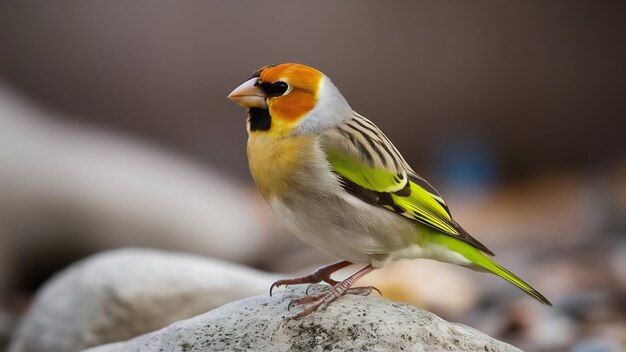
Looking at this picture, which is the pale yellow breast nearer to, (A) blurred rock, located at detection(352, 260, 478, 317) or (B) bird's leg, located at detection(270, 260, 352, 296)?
(B) bird's leg, located at detection(270, 260, 352, 296)

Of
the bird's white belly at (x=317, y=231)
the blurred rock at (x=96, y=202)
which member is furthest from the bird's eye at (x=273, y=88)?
the blurred rock at (x=96, y=202)

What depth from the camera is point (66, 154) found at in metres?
7.95

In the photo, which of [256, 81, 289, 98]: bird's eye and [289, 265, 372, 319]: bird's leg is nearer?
[289, 265, 372, 319]: bird's leg

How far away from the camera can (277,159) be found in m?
3.33

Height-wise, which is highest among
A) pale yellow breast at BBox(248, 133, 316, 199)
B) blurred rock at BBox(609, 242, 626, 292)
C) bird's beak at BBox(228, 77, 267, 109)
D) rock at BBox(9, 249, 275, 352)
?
blurred rock at BBox(609, 242, 626, 292)

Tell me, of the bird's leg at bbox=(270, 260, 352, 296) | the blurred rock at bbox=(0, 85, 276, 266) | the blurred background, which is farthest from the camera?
the blurred background

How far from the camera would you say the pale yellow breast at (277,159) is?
3.31 m

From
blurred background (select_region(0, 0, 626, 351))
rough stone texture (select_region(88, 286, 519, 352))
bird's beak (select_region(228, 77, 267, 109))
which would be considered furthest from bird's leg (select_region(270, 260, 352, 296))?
blurred background (select_region(0, 0, 626, 351))

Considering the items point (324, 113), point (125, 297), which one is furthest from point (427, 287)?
point (324, 113)

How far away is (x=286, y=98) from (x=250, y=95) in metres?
0.13

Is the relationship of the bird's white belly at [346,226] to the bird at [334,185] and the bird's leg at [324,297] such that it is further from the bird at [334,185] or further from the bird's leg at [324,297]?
the bird's leg at [324,297]

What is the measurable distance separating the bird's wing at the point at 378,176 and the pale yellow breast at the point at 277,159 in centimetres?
10

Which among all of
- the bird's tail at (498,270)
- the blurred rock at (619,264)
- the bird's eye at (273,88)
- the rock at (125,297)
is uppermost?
the blurred rock at (619,264)

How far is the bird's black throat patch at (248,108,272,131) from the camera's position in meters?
3.45
